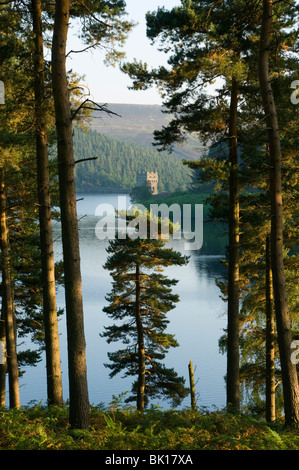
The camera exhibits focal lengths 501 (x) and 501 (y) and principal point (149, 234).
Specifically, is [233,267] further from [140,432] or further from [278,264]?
[140,432]

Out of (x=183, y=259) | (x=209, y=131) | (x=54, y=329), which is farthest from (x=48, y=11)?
(x=183, y=259)

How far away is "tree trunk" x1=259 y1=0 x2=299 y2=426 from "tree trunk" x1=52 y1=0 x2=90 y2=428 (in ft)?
12.2

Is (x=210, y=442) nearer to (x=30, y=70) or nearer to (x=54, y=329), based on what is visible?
(x=54, y=329)

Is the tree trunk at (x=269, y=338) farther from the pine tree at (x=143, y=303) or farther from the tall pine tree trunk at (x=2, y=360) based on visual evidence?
the tall pine tree trunk at (x=2, y=360)

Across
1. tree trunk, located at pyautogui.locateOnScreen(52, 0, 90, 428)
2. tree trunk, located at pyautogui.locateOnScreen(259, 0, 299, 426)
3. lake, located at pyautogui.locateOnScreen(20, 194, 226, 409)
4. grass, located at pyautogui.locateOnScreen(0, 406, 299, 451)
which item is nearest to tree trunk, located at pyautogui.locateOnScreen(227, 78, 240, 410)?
tree trunk, located at pyautogui.locateOnScreen(259, 0, 299, 426)

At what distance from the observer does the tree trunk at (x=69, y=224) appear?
7.27 m

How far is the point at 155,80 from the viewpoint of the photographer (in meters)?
12.7

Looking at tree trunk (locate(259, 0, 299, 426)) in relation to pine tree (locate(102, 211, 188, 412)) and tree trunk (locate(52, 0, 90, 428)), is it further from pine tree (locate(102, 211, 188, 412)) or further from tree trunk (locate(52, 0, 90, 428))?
pine tree (locate(102, 211, 188, 412))

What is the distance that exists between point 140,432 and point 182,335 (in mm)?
22583

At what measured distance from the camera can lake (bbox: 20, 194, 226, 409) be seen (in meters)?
23.7

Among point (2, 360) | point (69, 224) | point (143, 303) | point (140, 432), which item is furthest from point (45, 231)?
point (143, 303)

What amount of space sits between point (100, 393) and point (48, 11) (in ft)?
59.3

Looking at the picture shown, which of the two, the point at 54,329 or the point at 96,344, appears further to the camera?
the point at 96,344

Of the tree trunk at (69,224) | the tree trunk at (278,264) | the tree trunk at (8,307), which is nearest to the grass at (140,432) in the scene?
the tree trunk at (69,224)
